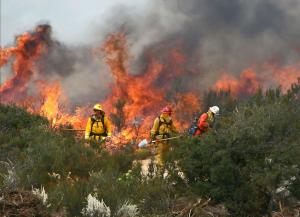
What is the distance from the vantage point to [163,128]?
12.1m

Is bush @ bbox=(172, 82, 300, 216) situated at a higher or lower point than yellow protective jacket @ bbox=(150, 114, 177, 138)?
lower

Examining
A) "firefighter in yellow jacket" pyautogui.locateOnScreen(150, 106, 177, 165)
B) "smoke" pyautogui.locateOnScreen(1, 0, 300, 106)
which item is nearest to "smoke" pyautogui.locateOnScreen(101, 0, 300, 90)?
"smoke" pyautogui.locateOnScreen(1, 0, 300, 106)

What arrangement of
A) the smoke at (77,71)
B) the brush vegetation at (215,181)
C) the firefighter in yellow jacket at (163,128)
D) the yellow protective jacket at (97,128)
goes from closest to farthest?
the brush vegetation at (215,181), the yellow protective jacket at (97,128), the firefighter in yellow jacket at (163,128), the smoke at (77,71)

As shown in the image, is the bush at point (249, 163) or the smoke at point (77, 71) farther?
the smoke at point (77, 71)

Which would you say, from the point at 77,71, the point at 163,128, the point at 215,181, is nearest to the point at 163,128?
the point at 163,128

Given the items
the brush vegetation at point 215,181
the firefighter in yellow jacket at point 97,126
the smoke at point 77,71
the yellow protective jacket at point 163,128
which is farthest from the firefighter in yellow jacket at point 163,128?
the smoke at point 77,71

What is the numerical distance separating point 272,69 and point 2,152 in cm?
4655

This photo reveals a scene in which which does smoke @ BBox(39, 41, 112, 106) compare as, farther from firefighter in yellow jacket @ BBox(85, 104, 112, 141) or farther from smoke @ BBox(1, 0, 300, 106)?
firefighter in yellow jacket @ BBox(85, 104, 112, 141)

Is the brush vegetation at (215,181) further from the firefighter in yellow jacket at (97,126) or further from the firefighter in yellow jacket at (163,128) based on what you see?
the firefighter in yellow jacket at (163,128)

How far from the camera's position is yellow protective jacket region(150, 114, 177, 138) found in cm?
1202

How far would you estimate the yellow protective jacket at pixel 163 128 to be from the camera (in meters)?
12.0

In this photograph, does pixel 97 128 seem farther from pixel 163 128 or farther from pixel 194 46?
pixel 194 46

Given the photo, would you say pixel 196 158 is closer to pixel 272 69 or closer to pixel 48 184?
pixel 48 184

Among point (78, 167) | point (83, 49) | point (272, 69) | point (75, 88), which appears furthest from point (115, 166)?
point (83, 49)
